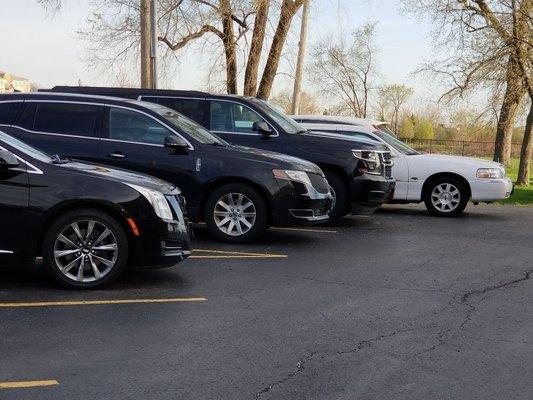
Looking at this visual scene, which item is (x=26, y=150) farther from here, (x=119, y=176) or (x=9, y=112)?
(x=9, y=112)

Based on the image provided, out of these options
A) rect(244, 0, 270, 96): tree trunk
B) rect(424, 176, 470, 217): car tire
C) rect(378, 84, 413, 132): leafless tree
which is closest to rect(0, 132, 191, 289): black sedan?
rect(424, 176, 470, 217): car tire

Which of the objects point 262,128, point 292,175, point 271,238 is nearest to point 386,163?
point 262,128

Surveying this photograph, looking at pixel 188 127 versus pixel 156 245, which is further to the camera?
pixel 188 127

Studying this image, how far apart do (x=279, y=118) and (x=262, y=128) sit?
0.66 m

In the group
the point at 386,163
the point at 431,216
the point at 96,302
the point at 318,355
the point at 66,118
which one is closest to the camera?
the point at 318,355

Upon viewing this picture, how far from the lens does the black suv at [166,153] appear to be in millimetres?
9508

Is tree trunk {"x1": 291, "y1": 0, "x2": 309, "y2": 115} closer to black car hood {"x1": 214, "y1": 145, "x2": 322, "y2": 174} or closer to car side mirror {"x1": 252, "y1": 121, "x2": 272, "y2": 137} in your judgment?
car side mirror {"x1": 252, "y1": 121, "x2": 272, "y2": 137}

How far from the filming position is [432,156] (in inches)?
557

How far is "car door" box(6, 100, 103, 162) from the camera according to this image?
31.2 feet

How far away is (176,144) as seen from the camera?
9.41m

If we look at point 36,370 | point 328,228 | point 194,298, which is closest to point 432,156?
point 328,228

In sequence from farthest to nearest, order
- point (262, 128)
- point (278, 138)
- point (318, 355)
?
point (278, 138), point (262, 128), point (318, 355)

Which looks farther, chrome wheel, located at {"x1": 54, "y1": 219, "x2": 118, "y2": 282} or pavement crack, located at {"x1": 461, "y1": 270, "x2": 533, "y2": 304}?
pavement crack, located at {"x1": 461, "y1": 270, "x2": 533, "y2": 304}

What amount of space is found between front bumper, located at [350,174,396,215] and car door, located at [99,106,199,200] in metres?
3.03
